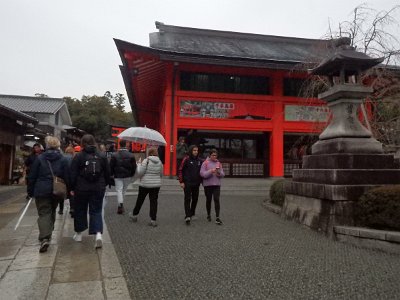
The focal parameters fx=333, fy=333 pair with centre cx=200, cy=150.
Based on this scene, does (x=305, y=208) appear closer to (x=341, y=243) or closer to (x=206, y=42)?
(x=341, y=243)

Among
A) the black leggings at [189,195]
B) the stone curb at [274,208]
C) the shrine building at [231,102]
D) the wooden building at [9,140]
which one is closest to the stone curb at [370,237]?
the stone curb at [274,208]

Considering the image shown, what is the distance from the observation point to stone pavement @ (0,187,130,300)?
321 cm

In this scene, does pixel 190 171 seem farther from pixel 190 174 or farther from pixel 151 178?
pixel 151 178

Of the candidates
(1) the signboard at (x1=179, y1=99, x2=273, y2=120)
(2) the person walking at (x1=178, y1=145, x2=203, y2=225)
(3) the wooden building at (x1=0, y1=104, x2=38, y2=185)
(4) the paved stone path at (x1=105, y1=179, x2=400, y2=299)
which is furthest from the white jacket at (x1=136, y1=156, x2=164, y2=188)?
(3) the wooden building at (x1=0, y1=104, x2=38, y2=185)

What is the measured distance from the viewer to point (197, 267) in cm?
395

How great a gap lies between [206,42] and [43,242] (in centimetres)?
1800

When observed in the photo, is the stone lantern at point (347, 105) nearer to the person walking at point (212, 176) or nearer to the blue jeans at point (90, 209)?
the person walking at point (212, 176)

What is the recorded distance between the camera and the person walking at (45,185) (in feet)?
15.6

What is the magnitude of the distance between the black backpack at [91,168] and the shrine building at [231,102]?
899 cm

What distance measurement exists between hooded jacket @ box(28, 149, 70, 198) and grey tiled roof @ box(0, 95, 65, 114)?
31.9 m

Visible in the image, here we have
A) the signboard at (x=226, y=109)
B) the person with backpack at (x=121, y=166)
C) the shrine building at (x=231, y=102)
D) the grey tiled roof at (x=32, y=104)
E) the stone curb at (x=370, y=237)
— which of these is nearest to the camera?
the stone curb at (x=370, y=237)

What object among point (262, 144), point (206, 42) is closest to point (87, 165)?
point (262, 144)

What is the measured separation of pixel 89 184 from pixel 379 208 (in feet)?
14.7

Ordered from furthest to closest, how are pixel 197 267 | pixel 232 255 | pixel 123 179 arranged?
pixel 123 179 < pixel 232 255 < pixel 197 267
